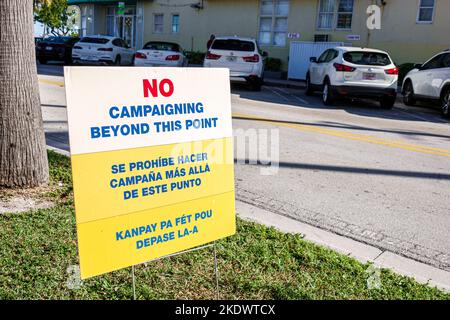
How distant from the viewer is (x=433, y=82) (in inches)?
542

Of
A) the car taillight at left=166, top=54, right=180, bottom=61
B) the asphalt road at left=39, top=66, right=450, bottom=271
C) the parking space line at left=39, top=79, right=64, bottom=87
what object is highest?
the car taillight at left=166, top=54, right=180, bottom=61

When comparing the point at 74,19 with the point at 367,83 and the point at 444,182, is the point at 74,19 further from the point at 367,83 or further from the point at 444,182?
the point at 444,182

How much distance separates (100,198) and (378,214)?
11.4 ft

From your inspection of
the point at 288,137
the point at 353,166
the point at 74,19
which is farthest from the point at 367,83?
the point at 74,19

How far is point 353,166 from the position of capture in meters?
7.17

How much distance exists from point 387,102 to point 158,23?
2059 cm

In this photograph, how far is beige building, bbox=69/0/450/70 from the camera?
20031 mm

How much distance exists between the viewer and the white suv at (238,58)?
16.4 meters

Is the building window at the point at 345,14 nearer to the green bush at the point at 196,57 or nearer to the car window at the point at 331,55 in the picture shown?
the green bush at the point at 196,57

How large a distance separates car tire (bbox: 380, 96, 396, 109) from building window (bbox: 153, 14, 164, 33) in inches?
777

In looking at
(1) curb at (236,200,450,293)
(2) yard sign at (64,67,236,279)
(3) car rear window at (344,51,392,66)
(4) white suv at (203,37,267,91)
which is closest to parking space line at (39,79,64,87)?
(4) white suv at (203,37,267,91)

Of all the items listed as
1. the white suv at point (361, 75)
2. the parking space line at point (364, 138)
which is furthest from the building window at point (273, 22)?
the parking space line at point (364, 138)

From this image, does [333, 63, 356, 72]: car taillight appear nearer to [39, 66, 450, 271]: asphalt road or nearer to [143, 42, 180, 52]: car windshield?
[39, 66, 450, 271]: asphalt road

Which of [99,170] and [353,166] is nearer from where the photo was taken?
[99,170]
